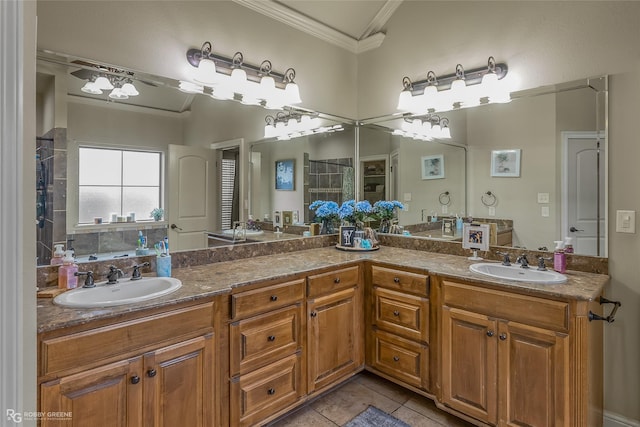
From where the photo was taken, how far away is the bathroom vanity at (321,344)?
134cm

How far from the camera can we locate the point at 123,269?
188cm

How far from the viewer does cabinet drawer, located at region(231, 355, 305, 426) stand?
5.80 ft

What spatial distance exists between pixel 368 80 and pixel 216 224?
6.20 feet

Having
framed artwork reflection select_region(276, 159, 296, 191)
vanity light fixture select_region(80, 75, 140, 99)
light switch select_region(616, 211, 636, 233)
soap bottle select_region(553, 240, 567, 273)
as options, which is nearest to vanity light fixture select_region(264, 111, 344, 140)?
framed artwork reflection select_region(276, 159, 296, 191)

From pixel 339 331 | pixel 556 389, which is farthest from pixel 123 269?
pixel 556 389

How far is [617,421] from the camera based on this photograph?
1.89 m

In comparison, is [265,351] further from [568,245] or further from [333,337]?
[568,245]

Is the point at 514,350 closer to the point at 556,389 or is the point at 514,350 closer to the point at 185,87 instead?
the point at 556,389

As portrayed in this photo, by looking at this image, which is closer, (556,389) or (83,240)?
(556,389)

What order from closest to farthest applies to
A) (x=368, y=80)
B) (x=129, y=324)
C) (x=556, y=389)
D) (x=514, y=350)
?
(x=129, y=324) < (x=556, y=389) < (x=514, y=350) < (x=368, y=80)

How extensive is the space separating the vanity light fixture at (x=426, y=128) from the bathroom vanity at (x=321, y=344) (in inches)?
38.6

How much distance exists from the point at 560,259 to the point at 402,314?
98cm

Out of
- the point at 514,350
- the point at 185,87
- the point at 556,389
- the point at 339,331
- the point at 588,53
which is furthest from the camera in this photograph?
the point at 339,331

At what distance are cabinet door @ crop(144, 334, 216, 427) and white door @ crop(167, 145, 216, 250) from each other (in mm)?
748
